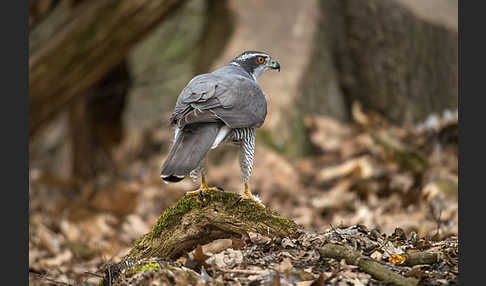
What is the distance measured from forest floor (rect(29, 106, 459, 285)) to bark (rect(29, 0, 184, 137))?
1.66 metres

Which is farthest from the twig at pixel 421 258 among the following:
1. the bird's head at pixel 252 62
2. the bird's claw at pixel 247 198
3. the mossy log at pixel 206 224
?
the bird's head at pixel 252 62

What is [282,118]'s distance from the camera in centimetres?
870

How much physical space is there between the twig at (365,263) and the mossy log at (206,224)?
1.38ft

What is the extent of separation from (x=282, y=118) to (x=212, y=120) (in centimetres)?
527

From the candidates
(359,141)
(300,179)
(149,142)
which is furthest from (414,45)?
(149,142)

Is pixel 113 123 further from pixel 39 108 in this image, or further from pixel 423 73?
pixel 423 73

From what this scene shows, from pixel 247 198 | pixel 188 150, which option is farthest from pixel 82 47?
pixel 188 150

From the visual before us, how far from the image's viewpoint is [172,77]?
1180 centimetres

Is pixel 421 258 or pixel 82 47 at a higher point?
pixel 82 47

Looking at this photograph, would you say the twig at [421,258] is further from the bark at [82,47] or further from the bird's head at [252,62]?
the bark at [82,47]

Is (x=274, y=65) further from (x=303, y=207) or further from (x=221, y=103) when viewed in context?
(x=303, y=207)

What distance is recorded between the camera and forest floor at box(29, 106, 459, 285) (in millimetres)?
3127

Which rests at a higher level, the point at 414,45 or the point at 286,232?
the point at 414,45

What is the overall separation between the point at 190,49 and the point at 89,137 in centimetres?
339
